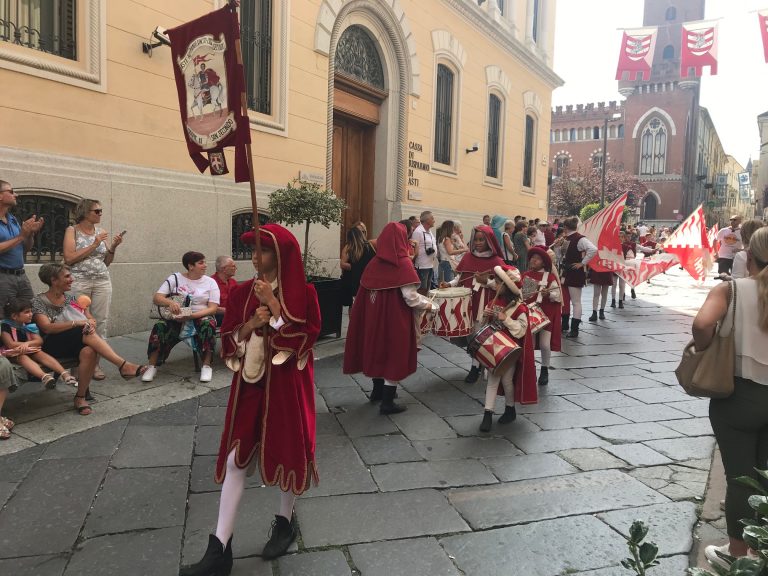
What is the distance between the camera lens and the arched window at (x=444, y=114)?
46.4 ft

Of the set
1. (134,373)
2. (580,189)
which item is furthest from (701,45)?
(134,373)

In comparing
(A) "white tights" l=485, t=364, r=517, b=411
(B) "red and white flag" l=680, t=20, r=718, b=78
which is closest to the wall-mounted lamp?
(A) "white tights" l=485, t=364, r=517, b=411

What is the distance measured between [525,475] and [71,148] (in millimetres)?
5961

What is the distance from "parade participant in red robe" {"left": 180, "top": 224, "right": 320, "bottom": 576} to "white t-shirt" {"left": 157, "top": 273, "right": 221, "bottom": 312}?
10.6 ft

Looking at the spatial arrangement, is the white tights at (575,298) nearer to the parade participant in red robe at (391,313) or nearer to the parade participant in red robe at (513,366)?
the parade participant in red robe at (513,366)

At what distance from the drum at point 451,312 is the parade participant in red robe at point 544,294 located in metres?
0.63

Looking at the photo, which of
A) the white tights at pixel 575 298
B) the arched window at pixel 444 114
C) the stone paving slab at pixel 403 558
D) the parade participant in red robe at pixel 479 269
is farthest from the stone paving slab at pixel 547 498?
the arched window at pixel 444 114

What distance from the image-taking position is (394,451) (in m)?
4.02

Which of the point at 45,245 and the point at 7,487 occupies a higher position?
the point at 45,245

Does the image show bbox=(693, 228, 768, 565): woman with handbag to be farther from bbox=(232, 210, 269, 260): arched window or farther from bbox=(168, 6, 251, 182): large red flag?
bbox=(232, 210, 269, 260): arched window

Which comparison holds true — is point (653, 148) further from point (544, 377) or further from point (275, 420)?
point (275, 420)

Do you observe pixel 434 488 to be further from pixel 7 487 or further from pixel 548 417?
pixel 7 487

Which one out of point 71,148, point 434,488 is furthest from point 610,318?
point 71,148

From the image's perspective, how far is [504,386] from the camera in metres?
4.68
